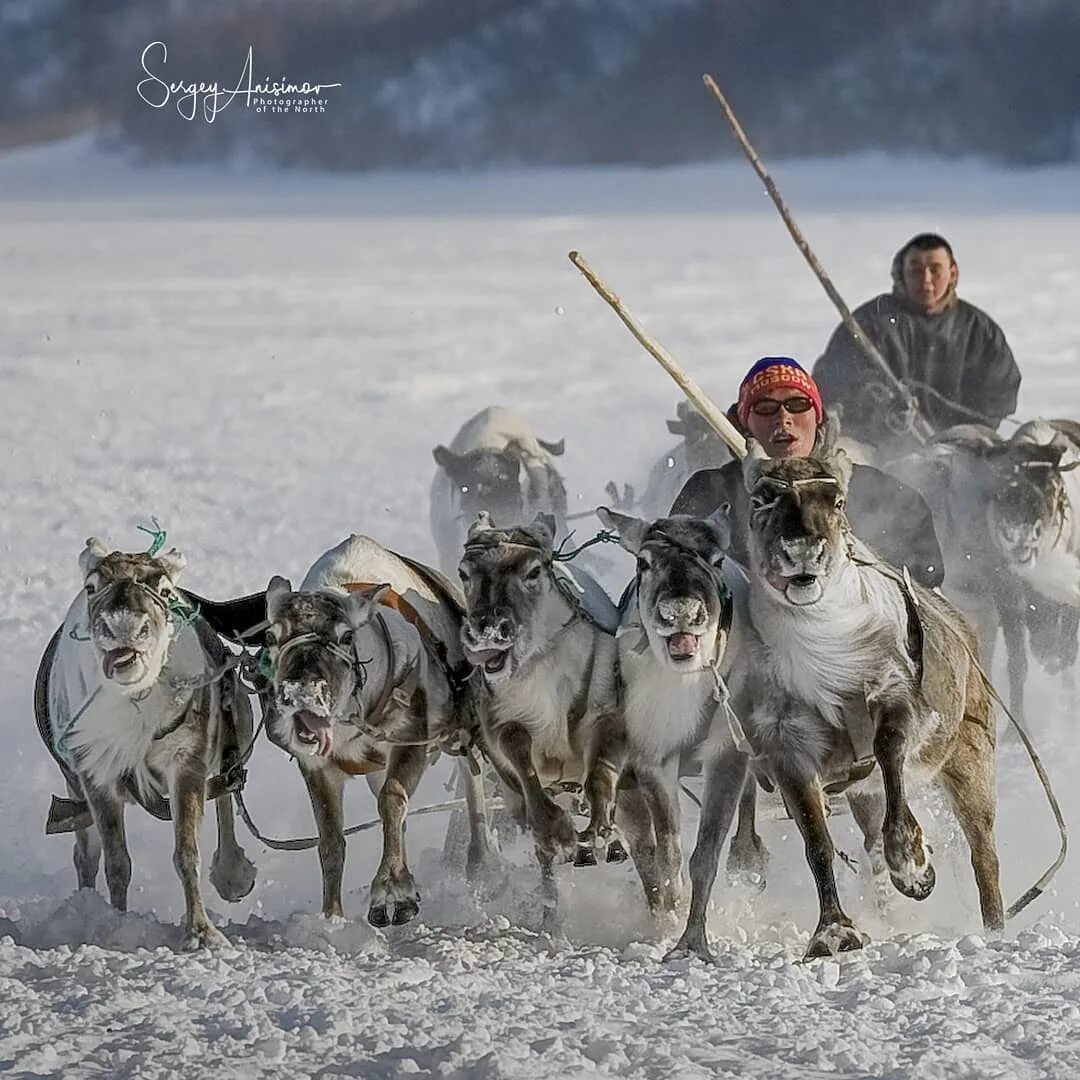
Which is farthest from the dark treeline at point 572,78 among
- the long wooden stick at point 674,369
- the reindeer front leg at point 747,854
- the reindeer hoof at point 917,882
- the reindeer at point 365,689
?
the reindeer hoof at point 917,882

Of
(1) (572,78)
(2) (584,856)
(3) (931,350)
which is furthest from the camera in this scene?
(1) (572,78)

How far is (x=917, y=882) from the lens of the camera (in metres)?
4.48

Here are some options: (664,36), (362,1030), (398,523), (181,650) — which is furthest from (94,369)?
(362,1030)

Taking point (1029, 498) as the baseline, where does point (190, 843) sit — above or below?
below

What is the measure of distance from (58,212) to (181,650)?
1601 cm

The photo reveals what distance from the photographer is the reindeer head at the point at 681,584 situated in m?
4.53

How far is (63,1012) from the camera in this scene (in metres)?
4.20

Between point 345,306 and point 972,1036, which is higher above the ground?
point 345,306

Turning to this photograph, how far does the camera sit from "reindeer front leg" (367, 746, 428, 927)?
4.75m

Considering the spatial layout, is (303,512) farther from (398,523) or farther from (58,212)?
(58,212)

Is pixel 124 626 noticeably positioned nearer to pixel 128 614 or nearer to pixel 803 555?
pixel 128 614

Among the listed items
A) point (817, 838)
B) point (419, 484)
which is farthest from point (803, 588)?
point (419, 484)

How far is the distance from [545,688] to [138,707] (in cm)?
93

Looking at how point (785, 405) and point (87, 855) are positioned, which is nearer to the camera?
point (87, 855)
